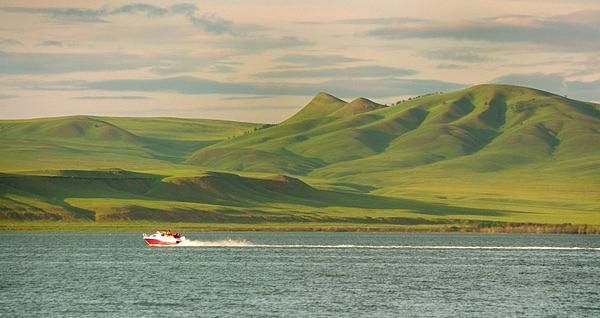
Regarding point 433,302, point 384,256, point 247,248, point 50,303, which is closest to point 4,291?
point 50,303

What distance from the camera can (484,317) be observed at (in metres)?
97.6

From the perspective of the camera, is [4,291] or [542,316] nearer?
[542,316]

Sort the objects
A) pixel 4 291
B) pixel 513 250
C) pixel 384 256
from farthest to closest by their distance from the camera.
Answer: pixel 513 250, pixel 384 256, pixel 4 291

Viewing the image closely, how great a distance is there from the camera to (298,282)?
5017 inches

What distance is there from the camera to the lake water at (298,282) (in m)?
102

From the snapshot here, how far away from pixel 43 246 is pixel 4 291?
263 feet

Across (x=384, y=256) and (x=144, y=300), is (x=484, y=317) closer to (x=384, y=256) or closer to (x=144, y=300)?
(x=144, y=300)

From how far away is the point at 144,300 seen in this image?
108125 millimetres

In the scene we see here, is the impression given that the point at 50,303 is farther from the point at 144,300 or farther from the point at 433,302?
the point at 433,302

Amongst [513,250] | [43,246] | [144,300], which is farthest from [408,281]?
[43,246]

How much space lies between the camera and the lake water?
10238 cm

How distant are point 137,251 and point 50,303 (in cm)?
7793

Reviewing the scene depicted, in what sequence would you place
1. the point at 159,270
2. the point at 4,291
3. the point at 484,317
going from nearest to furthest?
the point at 484,317
the point at 4,291
the point at 159,270

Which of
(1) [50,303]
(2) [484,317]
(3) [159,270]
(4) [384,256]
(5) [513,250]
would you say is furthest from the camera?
(5) [513,250]
